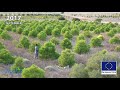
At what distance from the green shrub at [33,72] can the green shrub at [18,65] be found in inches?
7.3

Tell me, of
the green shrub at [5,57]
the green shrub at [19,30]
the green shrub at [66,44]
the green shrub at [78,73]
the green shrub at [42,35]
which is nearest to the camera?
the green shrub at [78,73]

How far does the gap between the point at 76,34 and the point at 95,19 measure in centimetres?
97

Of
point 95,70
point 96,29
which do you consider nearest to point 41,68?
point 95,70

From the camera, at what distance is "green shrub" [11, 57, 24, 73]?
378 inches

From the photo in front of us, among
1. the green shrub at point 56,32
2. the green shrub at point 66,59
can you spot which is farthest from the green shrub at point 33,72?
the green shrub at point 56,32

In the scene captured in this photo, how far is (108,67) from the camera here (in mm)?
9508

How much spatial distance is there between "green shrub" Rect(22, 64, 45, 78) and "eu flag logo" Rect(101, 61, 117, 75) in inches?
51.2

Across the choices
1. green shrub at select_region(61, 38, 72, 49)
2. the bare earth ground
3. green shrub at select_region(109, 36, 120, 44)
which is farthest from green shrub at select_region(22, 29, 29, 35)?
green shrub at select_region(109, 36, 120, 44)

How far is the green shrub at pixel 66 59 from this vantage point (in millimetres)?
10117

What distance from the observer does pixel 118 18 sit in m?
10.0

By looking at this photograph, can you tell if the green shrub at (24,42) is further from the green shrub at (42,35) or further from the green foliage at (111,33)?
the green foliage at (111,33)

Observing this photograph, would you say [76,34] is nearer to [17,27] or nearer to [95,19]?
[95,19]

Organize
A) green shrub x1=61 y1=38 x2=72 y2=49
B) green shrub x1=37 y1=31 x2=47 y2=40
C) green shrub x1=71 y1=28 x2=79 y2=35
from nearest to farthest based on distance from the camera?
green shrub x1=61 y1=38 x2=72 y2=49, green shrub x1=37 y1=31 x2=47 y2=40, green shrub x1=71 y1=28 x2=79 y2=35

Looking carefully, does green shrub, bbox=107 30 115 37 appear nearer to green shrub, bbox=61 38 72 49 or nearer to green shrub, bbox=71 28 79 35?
green shrub, bbox=71 28 79 35
